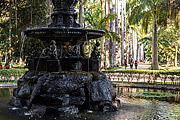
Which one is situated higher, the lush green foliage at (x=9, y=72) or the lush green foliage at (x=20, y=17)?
the lush green foliage at (x=20, y=17)

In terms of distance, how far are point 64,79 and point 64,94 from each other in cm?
62

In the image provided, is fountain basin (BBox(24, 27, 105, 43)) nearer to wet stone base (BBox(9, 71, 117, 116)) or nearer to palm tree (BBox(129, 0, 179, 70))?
wet stone base (BBox(9, 71, 117, 116))

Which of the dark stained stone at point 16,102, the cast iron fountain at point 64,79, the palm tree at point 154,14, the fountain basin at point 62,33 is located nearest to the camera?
the cast iron fountain at point 64,79

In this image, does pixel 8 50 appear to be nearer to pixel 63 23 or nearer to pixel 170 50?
pixel 63 23

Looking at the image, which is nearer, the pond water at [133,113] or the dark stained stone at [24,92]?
the pond water at [133,113]

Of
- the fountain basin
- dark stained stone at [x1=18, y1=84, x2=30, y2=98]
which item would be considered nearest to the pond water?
dark stained stone at [x1=18, y1=84, x2=30, y2=98]

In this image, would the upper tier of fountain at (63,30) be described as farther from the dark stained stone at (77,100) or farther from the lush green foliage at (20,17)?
the lush green foliage at (20,17)

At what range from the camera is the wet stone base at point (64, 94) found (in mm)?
9469

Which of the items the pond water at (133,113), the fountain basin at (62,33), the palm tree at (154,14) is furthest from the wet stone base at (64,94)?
the palm tree at (154,14)

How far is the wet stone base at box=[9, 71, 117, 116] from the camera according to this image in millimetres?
9469

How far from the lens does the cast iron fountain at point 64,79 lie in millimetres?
9617

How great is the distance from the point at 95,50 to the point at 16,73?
41.8ft

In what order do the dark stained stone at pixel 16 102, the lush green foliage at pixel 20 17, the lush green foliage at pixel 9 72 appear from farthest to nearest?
the lush green foliage at pixel 20 17, the lush green foliage at pixel 9 72, the dark stained stone at pixel 16 102

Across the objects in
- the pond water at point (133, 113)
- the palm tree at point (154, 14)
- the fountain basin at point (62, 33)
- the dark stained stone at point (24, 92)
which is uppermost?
the palm tree at point (154, 14)
